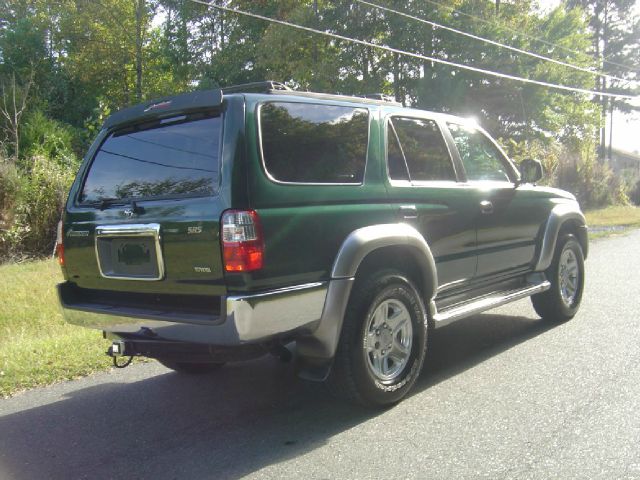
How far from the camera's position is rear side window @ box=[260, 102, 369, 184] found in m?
3.62

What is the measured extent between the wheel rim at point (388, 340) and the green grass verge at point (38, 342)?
2.57 meters

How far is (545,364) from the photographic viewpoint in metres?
4.91

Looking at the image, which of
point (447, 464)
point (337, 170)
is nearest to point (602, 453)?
point (447, 464)

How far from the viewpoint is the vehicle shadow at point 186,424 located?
134 inches

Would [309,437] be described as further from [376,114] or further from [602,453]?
[376,114]

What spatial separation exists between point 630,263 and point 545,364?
675 cm

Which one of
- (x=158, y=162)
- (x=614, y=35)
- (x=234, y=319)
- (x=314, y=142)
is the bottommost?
(x=234, y=319)

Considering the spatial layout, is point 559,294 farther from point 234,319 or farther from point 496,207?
point 234,319

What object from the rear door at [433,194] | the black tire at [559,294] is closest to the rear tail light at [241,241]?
the rear door at [433,194]

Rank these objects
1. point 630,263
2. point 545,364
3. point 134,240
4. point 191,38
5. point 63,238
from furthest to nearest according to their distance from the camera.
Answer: point 191,38
point 630,263
point 545,364
point 63,238
point 134,240

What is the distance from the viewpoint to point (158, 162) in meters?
3.85

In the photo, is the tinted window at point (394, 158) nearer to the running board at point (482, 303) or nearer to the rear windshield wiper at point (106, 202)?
the running board at point (482, 303)

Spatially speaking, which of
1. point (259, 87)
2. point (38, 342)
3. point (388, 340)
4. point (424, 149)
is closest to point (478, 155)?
point (424, 149)

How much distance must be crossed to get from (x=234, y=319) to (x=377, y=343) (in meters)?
1.24
